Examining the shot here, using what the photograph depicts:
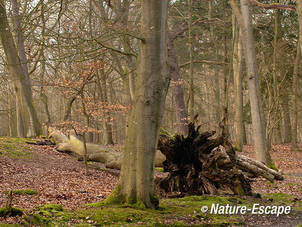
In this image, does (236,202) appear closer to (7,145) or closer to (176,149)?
(176,149)

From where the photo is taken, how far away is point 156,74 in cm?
600

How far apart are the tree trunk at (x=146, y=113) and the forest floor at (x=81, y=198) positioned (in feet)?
1.36

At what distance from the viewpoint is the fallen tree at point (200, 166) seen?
7.81 metres

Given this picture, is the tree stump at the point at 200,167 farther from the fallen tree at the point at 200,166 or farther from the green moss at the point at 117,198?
the green moss at the point at 117,198

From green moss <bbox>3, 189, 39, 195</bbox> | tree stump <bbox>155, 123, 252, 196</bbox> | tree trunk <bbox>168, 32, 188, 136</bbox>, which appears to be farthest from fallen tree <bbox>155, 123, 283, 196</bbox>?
tree trunk <bbox>168, 32, 188, 136</bbox>

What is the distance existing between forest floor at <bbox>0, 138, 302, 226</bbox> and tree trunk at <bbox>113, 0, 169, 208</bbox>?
1.36 feet

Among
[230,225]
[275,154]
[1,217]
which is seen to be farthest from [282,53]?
[1,217]

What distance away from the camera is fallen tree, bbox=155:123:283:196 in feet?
25.6

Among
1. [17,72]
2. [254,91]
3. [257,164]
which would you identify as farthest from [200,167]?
[17,72]

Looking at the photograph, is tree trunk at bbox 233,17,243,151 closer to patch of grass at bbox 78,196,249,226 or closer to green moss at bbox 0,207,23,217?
patch of grass at bbox 78,196,249,226

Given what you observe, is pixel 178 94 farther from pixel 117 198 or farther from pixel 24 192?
pixel 117 198

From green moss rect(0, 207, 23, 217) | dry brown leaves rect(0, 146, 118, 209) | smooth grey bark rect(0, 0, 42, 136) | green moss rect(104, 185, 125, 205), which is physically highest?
smooth grey bark rect(0, 0, 42, 136)

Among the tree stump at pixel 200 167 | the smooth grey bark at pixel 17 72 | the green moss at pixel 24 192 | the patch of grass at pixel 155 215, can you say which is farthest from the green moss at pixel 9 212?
the smooth grey bark at pixel 17 72

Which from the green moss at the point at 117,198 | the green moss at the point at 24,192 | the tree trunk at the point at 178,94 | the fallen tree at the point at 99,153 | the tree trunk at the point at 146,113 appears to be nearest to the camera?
the tree trunk at the point at 146,113
